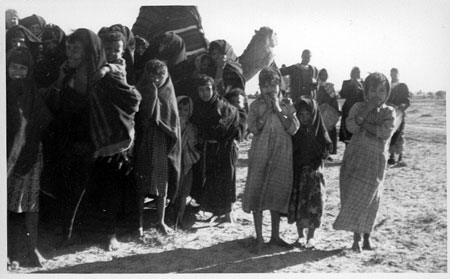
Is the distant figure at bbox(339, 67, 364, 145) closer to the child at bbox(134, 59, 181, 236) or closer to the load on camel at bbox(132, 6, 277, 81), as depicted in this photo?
the load on camel at bbox(132, 6, 277, 81)

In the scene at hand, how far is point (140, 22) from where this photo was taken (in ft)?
19.9

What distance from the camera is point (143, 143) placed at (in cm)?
450

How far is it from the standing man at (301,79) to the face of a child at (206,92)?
131 inches

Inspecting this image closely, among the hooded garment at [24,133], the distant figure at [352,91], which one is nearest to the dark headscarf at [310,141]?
the hooded garment at [24,133]

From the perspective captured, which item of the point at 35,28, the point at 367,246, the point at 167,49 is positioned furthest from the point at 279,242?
the point at 35,28

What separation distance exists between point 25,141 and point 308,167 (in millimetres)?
2367

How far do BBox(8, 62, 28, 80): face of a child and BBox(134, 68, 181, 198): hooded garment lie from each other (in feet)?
3.13

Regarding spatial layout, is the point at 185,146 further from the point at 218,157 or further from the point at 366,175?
the point at 366,175

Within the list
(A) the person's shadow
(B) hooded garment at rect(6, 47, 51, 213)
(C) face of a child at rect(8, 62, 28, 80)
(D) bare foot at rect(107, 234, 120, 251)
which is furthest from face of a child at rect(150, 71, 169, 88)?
(A) the person's shadow

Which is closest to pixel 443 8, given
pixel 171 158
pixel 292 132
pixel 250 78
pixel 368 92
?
pixel 368 92

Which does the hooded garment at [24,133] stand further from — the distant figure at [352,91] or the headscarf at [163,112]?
the distant figure at [352,91]

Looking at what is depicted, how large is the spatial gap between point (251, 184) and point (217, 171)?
73 cm

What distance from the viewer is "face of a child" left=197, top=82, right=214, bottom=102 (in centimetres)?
479

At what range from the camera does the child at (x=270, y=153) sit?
14.3ft
